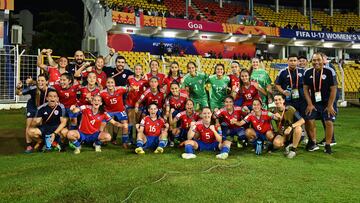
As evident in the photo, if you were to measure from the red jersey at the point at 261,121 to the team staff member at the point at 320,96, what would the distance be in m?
0.74

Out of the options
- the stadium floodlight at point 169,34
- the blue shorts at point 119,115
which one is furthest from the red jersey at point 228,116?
the stadium floodlight at point 169,34

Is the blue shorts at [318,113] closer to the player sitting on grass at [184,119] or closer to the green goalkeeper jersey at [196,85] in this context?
the player sitting on grass at [184,119]

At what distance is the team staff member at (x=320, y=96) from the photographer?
6574 mm

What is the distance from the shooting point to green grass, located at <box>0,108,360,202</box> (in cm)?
375

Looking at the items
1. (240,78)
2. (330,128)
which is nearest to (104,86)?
(240,78)

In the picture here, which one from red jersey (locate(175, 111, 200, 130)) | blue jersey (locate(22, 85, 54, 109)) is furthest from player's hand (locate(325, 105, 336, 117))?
blue jersey (locate(22, 85, 54, 109))

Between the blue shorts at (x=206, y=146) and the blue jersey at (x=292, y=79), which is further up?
the blue jersey at (x=292, y=79)

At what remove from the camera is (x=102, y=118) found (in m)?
6.84

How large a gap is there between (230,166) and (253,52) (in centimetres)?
2352

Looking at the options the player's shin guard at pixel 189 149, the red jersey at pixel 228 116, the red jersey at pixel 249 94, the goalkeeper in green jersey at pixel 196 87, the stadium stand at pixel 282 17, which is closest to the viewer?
the player's shin guard at pixel 189 149

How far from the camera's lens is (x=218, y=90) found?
26.0 ft

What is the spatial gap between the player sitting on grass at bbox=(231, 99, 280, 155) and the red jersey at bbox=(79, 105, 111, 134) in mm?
2541

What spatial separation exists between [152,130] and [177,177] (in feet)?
7.73

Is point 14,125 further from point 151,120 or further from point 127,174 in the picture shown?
point 127,174
